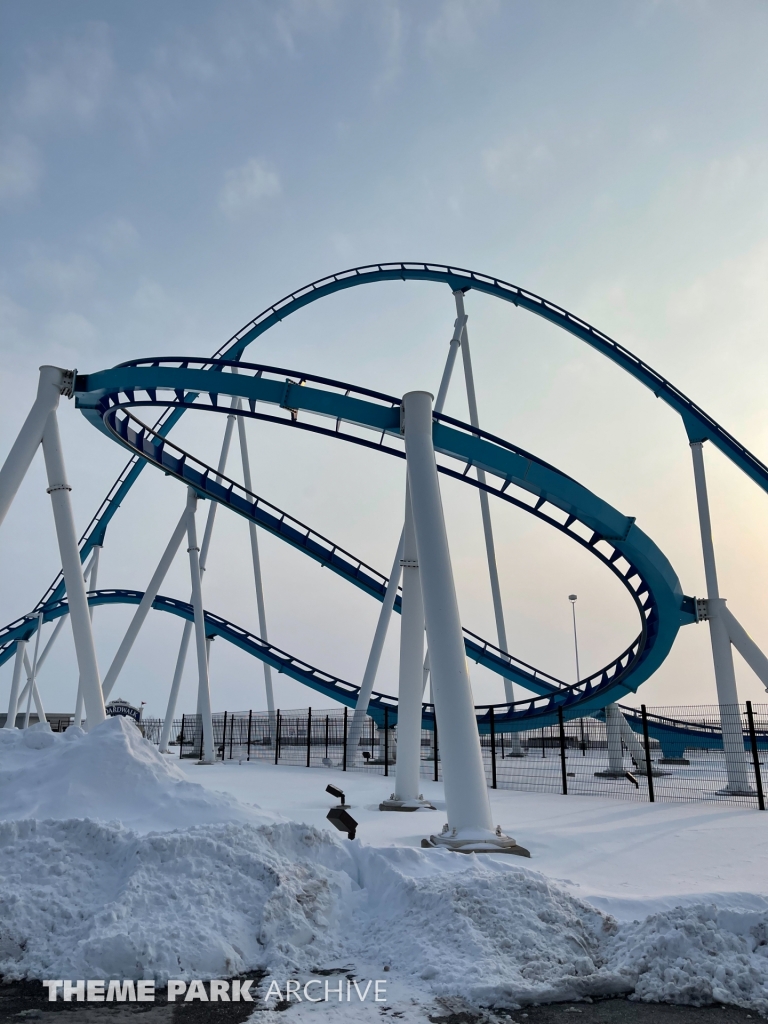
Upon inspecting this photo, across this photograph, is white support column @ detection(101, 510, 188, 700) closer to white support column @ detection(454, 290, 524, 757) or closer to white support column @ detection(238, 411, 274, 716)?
white support column @ detection(238, 411, 274, 716)

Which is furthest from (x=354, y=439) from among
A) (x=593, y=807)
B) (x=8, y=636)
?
(x=8, y=636)

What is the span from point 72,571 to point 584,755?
19.0 m

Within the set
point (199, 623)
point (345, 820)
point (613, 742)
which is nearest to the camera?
point (345, 820)

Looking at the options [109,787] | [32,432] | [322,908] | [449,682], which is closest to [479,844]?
[449,682]

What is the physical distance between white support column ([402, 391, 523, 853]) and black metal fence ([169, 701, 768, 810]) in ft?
16.0

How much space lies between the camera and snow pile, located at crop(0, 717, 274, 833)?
19.6 ft

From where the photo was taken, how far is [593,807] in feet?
36.9

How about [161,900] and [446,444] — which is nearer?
[161,900]

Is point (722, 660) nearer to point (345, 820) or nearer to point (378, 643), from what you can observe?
point (378, 643)

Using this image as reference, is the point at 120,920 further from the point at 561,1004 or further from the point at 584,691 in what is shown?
the point at 584,691

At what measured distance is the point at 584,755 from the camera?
24.9 meters

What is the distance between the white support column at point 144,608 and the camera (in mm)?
19875

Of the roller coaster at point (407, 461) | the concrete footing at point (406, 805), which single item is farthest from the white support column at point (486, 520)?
the concrete footing at point (406, 805)

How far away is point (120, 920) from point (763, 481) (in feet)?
54.2
